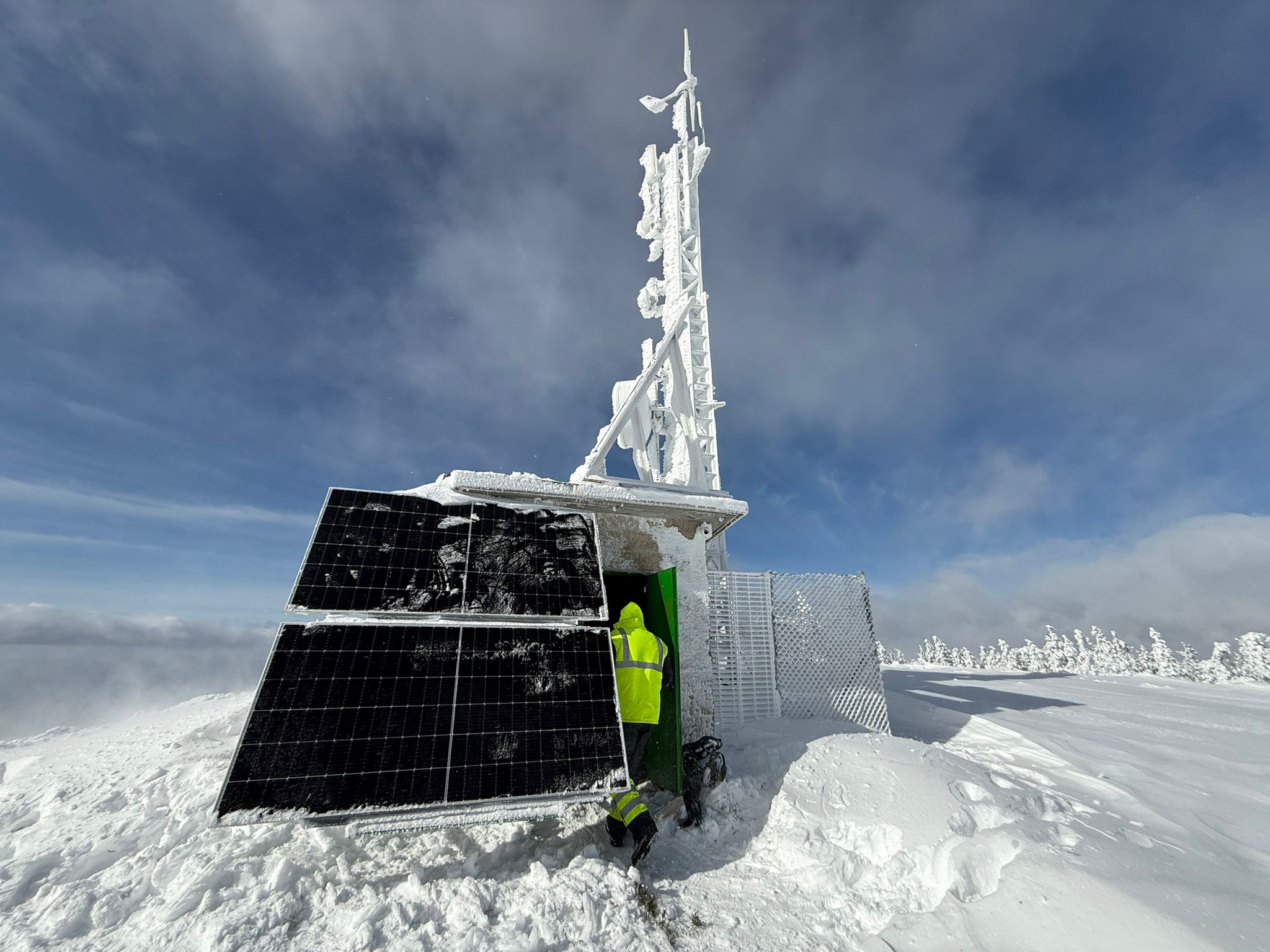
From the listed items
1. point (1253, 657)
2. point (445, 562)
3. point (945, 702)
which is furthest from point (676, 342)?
point (1253, 657)

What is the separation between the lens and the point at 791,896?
490 centimetres

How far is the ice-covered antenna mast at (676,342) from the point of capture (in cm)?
1066

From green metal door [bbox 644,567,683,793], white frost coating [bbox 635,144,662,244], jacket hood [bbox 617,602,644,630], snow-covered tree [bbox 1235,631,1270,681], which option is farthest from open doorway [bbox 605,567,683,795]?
snow-covered tree [bbox 1235,631,1270,681]

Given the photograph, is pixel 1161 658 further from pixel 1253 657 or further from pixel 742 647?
pixel 742 647

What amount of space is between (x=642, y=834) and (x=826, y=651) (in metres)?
5.39

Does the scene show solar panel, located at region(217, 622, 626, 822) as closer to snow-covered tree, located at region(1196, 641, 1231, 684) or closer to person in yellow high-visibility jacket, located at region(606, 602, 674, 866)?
person in yellow high-visibility jacket, located at region(606, 602, 674, 866)

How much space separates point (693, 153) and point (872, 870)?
20.1 metres

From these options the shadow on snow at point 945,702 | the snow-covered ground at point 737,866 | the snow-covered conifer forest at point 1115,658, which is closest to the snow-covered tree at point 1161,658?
the snow-covered conifer forest at point 1115,658

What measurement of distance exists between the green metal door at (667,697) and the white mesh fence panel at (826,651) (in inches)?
101

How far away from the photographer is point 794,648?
9102mm

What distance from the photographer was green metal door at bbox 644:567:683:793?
6.58 meters

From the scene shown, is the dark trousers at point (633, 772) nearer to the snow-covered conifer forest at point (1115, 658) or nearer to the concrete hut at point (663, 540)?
the concrete hut at point (663, 540)

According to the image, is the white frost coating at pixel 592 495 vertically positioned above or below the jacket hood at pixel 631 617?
above

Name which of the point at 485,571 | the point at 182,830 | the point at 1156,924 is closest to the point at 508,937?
the point at 485,571
